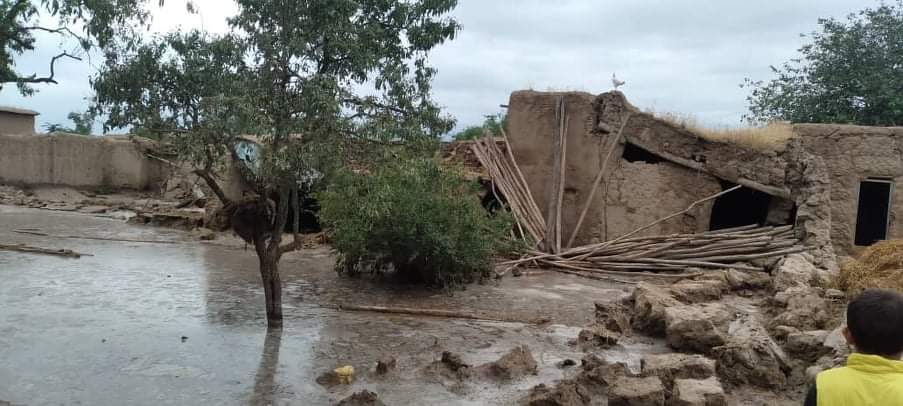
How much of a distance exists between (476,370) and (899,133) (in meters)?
10.6

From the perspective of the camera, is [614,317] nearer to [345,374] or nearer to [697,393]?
[697,393]

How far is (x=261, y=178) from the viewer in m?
6.48

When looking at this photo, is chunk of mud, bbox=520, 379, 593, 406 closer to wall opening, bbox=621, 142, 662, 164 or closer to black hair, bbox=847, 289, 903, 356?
black hair, bbox=847, 289, 903, 356

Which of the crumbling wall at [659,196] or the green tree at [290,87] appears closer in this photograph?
the green tree at [290,87]

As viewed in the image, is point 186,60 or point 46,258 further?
point 46,258

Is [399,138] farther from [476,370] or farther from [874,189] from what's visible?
[874,189]

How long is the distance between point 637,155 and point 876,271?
6.79 metres

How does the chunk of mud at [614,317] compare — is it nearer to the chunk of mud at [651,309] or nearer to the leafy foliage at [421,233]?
the chunk of mud at [651,309]

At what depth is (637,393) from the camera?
4.89 meters

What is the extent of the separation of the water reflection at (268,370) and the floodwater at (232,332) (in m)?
0.01

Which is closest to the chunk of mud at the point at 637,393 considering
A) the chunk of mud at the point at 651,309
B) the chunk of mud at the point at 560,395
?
the chunk of mud at the point at 560,395

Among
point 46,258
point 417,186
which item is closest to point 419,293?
point 417,186

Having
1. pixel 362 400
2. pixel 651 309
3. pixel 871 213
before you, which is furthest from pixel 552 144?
pixel 362 400

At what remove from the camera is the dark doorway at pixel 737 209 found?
15469 millimetres
